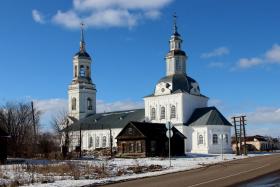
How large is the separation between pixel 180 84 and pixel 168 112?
4641 millimetres

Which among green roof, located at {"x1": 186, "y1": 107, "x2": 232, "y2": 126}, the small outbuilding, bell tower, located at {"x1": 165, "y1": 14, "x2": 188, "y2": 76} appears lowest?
the small outbuilding

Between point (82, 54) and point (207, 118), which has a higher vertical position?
point (82, 54)

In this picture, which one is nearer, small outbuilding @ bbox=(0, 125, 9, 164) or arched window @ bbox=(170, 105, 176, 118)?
small outbuilding @ bbox=(0, 125, 9, 164)

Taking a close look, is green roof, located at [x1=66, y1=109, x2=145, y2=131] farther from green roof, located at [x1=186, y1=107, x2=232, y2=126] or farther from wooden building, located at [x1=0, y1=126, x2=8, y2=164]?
wooden building, located at [x1=0, y1=126, x2=8, y2=164]

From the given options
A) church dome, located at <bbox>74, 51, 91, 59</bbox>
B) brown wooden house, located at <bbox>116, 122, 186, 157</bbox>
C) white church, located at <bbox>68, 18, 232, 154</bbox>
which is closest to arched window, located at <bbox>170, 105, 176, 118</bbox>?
white church, located at <bbox>68, 18, 232, 154</bbox>

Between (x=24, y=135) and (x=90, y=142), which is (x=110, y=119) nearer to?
(x=90, y=142)

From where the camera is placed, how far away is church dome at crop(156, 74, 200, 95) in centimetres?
7025

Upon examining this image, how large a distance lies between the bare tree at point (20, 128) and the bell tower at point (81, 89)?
409 inches

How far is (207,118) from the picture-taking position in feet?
216

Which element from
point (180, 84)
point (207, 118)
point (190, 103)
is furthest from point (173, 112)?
point (207, 118)

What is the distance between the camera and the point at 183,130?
67875 millimetres

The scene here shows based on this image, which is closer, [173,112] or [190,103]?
[173,112]

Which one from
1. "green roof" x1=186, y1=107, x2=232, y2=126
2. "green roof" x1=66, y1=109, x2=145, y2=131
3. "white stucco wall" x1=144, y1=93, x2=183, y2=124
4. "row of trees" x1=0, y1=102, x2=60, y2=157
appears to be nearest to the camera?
"row of trees" x1=0, y1=102, x2=60, y2=157

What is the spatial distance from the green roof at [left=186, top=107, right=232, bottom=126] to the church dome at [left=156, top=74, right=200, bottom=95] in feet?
11.6
